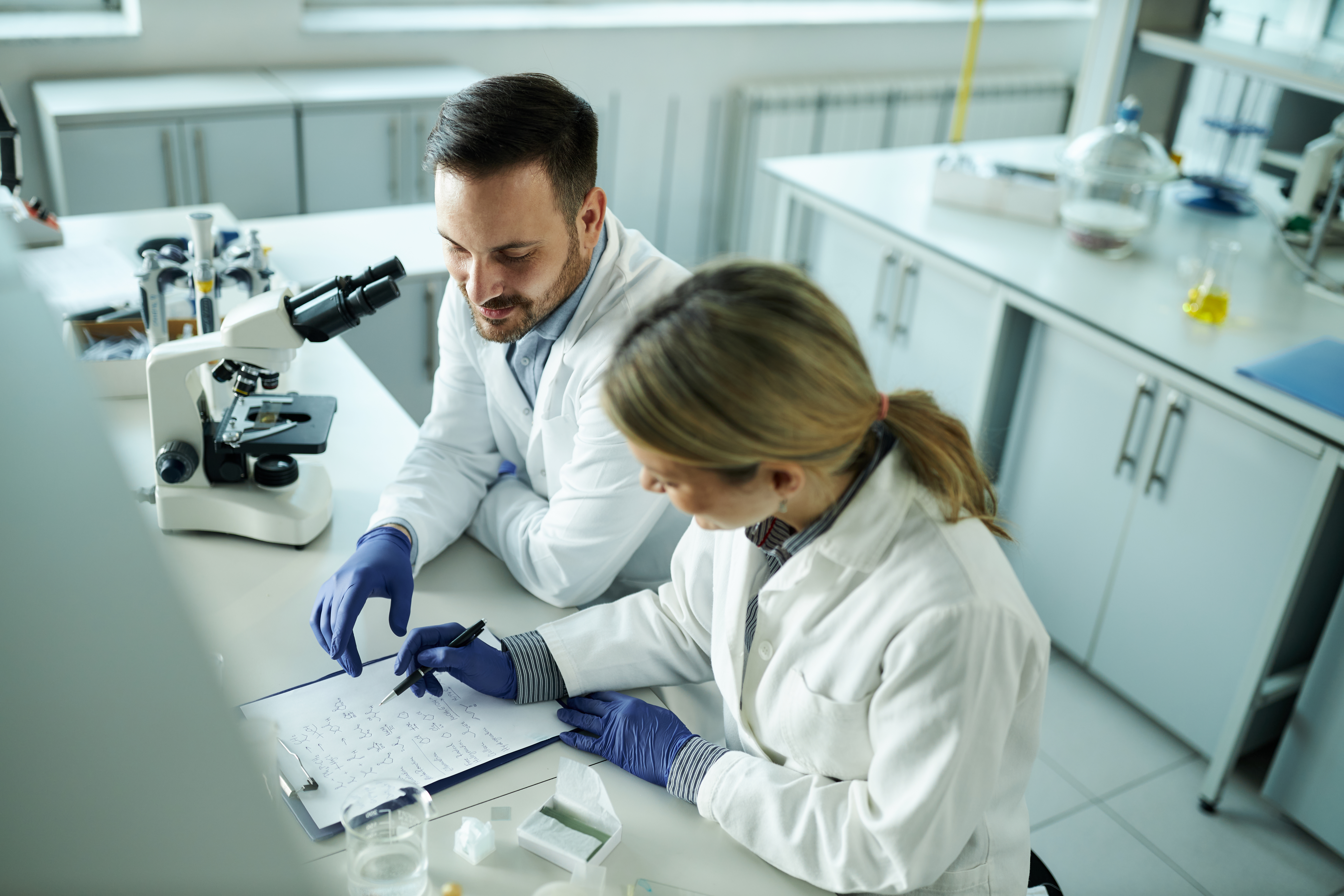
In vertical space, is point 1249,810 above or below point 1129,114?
below

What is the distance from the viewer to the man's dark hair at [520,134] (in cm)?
140

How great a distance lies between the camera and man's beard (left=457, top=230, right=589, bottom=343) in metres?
1.51

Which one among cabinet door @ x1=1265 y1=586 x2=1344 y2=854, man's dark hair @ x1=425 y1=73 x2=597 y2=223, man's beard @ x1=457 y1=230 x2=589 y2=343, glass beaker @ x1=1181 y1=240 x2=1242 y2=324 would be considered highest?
man's dark hair @ x1=425 y1=73 x2=597 y2=223

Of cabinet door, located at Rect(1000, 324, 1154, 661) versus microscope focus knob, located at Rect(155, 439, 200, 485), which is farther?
cabinet door, located at Rect(1000, 324, 1154, 661)

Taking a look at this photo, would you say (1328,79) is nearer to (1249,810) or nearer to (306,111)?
(1249,810)

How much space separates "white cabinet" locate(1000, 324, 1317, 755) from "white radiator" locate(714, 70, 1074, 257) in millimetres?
2127

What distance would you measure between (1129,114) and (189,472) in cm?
238

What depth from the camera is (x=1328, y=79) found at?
2.46 metres

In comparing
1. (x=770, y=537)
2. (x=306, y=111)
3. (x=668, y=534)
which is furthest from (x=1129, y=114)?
(x=306, y=111)

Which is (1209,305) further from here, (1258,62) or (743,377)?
(743,377)

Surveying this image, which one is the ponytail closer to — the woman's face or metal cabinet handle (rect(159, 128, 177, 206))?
the woman's face

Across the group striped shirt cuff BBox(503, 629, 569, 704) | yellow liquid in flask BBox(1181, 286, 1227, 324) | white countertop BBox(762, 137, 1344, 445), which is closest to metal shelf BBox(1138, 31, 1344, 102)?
white countertop BBox(762, 137, 1344, 445)

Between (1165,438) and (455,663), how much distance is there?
1.63m

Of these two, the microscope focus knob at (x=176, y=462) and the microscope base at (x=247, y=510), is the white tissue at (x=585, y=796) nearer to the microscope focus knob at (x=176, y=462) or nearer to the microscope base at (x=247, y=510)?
the microscope base at (x=247, y=510)
